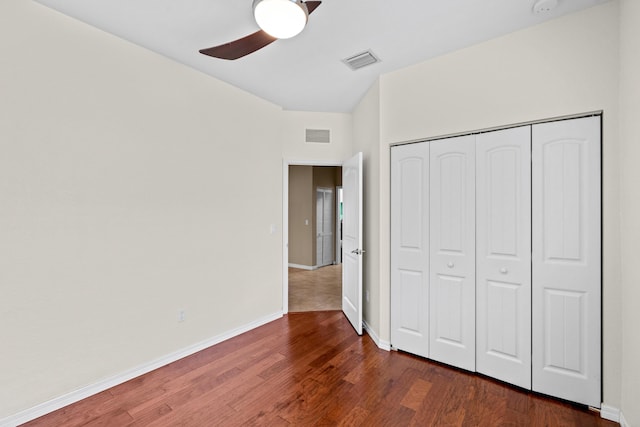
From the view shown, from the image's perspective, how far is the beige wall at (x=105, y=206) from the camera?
1.92 m

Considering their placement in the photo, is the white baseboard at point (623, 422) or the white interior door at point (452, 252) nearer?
the white baseboard at point (623, 422)

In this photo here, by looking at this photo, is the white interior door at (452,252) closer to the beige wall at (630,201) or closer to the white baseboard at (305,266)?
the beige wall at (630,201)

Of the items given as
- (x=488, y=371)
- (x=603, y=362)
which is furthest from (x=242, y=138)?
(x=603, y=362)

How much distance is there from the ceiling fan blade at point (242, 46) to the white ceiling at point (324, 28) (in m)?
0.30

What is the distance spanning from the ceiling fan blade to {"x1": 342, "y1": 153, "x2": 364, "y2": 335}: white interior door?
1586 mm

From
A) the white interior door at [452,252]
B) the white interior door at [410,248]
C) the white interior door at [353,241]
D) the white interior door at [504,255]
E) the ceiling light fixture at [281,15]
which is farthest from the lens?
the white interior door at [353,241]

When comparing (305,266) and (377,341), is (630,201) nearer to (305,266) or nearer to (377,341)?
(377,341)

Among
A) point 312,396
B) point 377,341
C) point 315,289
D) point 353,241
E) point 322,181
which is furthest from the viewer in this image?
point 322,181

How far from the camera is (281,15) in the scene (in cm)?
153

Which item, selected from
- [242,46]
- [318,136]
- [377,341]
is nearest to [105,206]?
[242,46]

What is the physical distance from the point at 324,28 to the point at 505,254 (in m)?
2.23

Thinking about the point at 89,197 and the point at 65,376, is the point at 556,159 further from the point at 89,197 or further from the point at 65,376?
the point at 65,376

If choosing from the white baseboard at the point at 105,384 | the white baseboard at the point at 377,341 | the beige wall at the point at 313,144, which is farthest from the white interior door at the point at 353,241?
the white baseboard at the point at 105,384

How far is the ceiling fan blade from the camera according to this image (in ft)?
5.94
